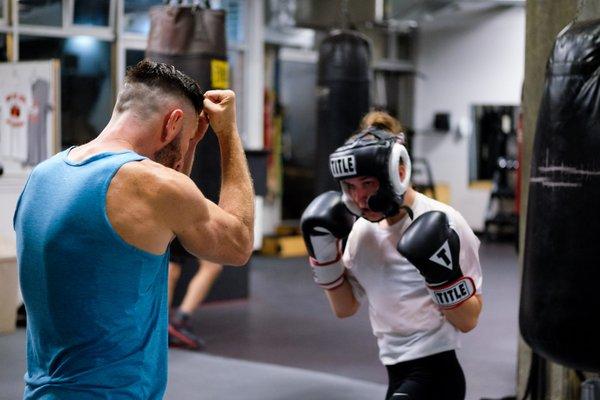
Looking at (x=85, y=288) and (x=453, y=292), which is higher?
(x=85, y=288)

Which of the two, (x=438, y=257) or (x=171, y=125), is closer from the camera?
(x=171, y=125)

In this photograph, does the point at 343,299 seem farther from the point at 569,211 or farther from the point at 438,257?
the point at 569,211

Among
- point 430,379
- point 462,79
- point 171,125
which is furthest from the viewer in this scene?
point 462,79

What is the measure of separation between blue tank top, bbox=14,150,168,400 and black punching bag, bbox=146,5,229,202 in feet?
10.4

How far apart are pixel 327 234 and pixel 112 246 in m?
1.21

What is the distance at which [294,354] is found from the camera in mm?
5133

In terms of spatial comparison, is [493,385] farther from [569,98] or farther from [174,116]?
[174,116]

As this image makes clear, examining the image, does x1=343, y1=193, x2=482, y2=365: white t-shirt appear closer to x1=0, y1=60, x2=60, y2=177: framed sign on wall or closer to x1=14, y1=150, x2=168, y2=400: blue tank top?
x1=14, y1=150, x2=168, y2=400: blue tank top

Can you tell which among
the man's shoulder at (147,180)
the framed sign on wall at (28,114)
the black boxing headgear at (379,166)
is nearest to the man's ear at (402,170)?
the black boxing headgear at (379,166)

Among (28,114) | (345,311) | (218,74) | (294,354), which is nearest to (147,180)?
(345,311)

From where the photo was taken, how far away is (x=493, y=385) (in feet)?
14.6

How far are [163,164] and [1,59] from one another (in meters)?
6.03

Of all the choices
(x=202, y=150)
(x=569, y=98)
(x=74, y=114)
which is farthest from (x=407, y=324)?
(x=74, y=114)

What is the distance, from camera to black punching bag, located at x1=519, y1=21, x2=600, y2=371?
7.32 ft
